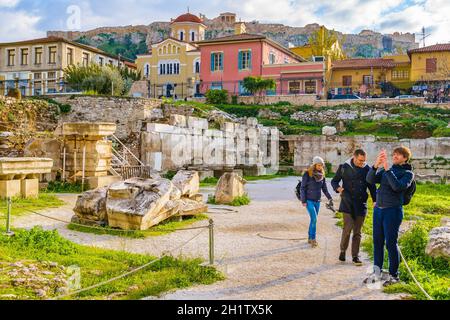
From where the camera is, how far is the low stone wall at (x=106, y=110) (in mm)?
31656

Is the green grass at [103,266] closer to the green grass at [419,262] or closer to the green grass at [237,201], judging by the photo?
the green grass at [419,262]

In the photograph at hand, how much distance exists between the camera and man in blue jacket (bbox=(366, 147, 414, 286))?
637cm

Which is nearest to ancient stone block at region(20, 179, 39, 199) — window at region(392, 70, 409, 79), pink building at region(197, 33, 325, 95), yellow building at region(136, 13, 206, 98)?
pink building at region(197, 33, 325, 95)

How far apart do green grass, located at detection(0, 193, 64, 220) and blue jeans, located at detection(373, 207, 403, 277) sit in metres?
8.22

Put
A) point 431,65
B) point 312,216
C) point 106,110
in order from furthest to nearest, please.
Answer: point 431,65
point 106,110
point 312,216

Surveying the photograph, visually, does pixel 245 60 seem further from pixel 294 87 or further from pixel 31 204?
pixel 31 204

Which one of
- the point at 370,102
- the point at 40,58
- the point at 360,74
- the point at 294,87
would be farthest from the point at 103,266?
the point at 40,58

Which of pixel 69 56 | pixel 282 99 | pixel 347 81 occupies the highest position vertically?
pixel 69 56

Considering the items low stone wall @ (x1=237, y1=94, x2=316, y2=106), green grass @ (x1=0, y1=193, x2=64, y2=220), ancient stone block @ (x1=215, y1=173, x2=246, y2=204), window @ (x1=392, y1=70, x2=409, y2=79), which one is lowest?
green grass @ (x1=0, y1=193, x2=64, y2=220)

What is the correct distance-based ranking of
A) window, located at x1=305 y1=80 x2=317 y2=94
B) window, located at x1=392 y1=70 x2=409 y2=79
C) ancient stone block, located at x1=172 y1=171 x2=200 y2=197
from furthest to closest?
window, located at x1=392 y1=70 x2=409 y2=79, window, located at x1=305 y1=80 x2=317 y2=94, ancient stone block, located at x1=172 y1=171 x2=200 y2=197

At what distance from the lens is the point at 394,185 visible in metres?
6.28

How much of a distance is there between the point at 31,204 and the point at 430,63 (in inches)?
1779

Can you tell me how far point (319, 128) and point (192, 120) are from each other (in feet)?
39.8

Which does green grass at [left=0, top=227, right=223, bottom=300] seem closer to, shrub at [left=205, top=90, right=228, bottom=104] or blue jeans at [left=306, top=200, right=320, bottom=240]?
blue jeans at [left=306, top=200, right=320, bottom=240]
